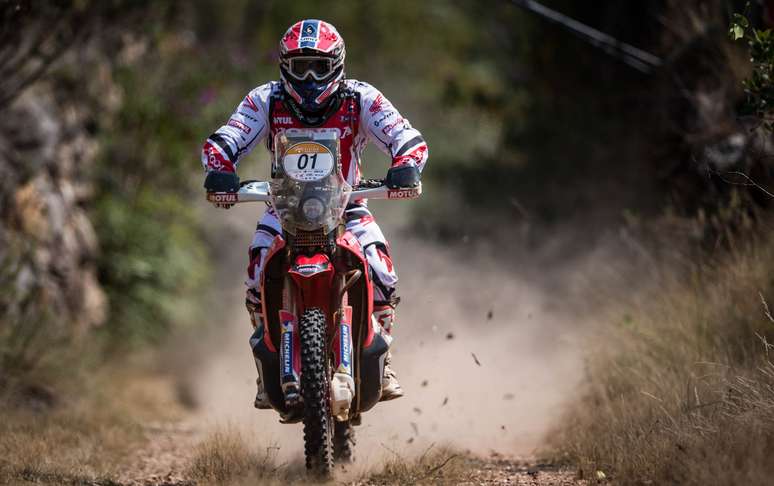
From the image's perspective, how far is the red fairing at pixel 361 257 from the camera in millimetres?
6160

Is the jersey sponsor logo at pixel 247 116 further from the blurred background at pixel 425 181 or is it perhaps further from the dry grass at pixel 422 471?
the blurred background at pixel 425 181

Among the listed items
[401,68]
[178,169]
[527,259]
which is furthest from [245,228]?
[401,68]

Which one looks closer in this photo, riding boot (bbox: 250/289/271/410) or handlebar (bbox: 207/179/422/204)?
handlebar (bbox: 207/179/422/204)

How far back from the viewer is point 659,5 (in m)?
11.7

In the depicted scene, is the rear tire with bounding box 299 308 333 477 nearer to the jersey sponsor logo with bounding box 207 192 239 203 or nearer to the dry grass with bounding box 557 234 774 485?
the jersey sponsor logo with bounding box 207 192 239 203

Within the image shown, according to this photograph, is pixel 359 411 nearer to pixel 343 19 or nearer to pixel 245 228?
pixel 245 228

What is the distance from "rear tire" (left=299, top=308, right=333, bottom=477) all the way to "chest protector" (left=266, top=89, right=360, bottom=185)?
112cm

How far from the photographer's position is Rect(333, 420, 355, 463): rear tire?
6910 millimetres

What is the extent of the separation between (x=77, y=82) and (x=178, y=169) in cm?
214

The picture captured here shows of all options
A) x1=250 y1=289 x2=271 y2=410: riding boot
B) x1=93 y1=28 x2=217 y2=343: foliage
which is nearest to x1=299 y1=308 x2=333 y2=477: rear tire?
x1=250 y1=289 x2=271 y2=410: riding boot

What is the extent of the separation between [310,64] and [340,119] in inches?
14.8

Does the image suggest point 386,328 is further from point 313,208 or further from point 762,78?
point 762,78

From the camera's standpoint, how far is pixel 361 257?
6223 mm

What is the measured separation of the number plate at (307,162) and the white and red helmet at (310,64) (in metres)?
0.64
